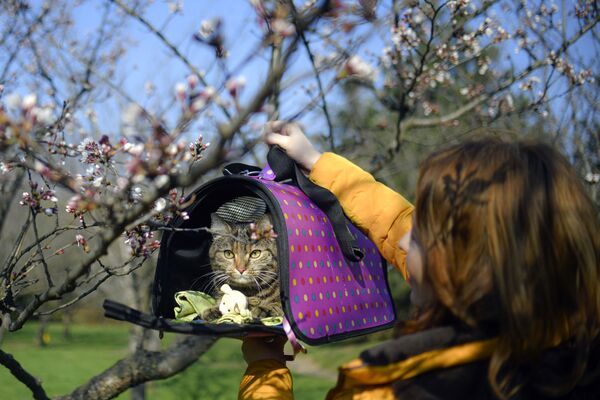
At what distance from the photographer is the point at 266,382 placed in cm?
166

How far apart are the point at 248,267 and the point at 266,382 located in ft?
2.11

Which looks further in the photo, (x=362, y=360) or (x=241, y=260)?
(x=241, y=260)

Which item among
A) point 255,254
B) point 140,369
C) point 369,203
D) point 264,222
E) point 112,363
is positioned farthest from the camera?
point 112,363

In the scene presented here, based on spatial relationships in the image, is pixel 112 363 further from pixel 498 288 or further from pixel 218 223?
pixel 498 288

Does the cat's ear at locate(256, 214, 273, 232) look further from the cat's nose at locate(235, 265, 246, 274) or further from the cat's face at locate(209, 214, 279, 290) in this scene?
the cat's nose at locate(235, 265, 246, 274)

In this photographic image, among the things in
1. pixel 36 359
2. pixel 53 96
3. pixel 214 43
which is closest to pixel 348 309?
pixel 214 43

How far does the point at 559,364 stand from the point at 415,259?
0.36 m

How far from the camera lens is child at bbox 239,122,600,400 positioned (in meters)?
1.22

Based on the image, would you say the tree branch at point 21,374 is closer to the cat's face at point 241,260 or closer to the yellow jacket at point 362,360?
the cat's face at point 241,260

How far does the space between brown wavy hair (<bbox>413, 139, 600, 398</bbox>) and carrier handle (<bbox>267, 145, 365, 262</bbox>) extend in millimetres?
551

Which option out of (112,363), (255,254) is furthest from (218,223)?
(112,363)

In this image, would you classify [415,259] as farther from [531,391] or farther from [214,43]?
[214,43]

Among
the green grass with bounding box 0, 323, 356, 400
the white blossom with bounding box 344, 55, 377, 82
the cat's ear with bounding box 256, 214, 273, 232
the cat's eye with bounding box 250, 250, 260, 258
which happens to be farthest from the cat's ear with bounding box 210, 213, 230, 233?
the green grass with bounding box 0, 323, 356, 400

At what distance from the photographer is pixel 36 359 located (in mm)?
12500
